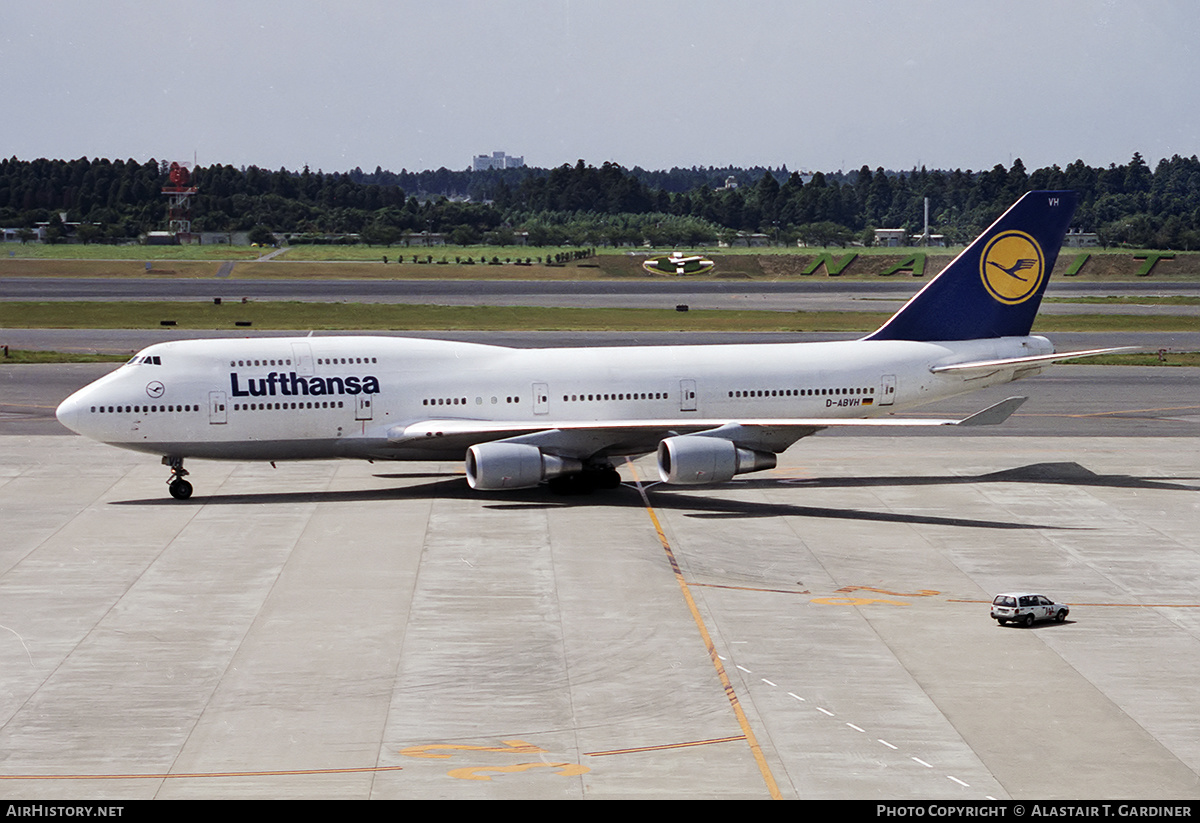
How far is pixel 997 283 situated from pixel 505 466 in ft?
63.3

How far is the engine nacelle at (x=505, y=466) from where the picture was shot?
1475 inches

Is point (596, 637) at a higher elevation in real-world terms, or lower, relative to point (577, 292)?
higher

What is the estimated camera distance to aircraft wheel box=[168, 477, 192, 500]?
39.3 meters

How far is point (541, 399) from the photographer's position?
40.8 metres

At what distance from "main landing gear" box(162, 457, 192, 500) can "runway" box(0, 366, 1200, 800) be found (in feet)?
3.20

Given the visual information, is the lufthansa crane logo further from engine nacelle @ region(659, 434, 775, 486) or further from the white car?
the white car

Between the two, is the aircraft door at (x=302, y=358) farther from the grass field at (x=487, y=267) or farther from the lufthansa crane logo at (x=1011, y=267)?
the grass field at (x=487, y=267)

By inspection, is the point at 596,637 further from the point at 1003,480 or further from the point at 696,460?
the point at 1003,480

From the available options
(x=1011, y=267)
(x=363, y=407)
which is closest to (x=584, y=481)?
(x=363, y=407)

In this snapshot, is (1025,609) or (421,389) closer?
(1025,609)

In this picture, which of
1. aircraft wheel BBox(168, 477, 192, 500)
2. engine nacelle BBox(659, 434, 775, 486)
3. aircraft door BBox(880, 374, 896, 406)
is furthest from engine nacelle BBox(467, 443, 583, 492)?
aircraft door BBox(880, 374, 896, 406)

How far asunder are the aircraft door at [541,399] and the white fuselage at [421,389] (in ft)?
0.10

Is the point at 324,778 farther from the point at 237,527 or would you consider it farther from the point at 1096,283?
the point at 1096,283

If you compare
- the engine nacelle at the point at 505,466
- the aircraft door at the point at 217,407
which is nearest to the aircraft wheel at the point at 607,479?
the engine nacelle at the point at 505,466
